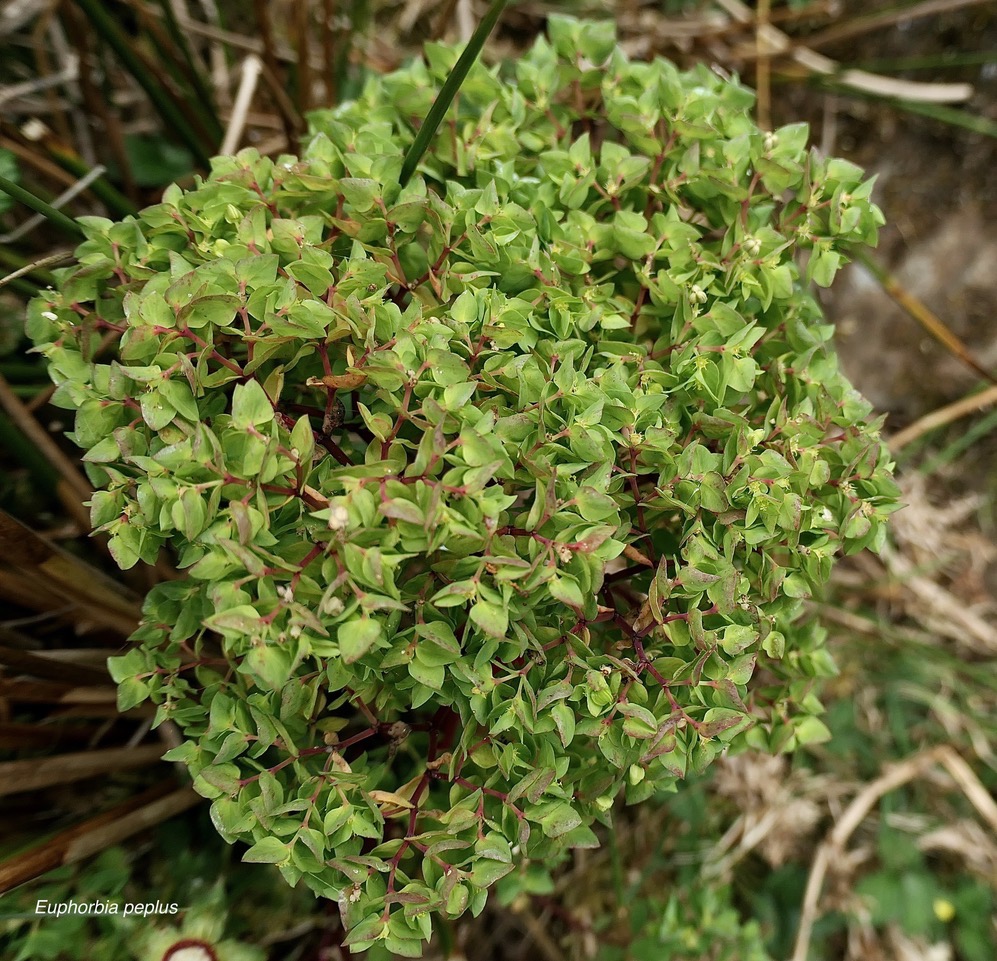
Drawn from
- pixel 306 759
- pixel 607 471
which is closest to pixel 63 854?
pixel 306 759

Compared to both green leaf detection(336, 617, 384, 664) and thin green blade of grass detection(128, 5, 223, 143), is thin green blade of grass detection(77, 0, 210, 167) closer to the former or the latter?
thin green blade of grass detection(128, 5, 223, 143)

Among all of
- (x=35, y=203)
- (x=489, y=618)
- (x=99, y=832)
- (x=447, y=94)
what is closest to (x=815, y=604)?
(x=489, y=618)

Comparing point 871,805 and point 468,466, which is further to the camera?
point 871,805

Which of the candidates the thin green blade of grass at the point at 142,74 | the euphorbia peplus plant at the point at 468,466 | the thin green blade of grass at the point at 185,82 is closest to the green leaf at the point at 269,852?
the euphorbia peplus plant at the point at 468,466

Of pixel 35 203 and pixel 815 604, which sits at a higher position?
pixel 35 203

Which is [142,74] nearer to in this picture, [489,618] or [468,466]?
[468,466]

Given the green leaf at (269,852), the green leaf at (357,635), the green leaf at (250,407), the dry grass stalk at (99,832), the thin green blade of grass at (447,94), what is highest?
the thin green blade of grass at (447,94)

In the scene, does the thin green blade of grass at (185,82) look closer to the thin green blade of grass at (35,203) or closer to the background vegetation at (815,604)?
the background vegetation at (815,604)

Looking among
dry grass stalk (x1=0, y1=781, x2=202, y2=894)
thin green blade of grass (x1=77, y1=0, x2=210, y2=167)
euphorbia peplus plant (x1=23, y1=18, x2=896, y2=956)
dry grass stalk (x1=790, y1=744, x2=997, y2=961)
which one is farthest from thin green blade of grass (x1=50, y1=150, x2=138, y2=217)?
dry grass stalk (x1=790, y1=744, x2=997, y2=961)
